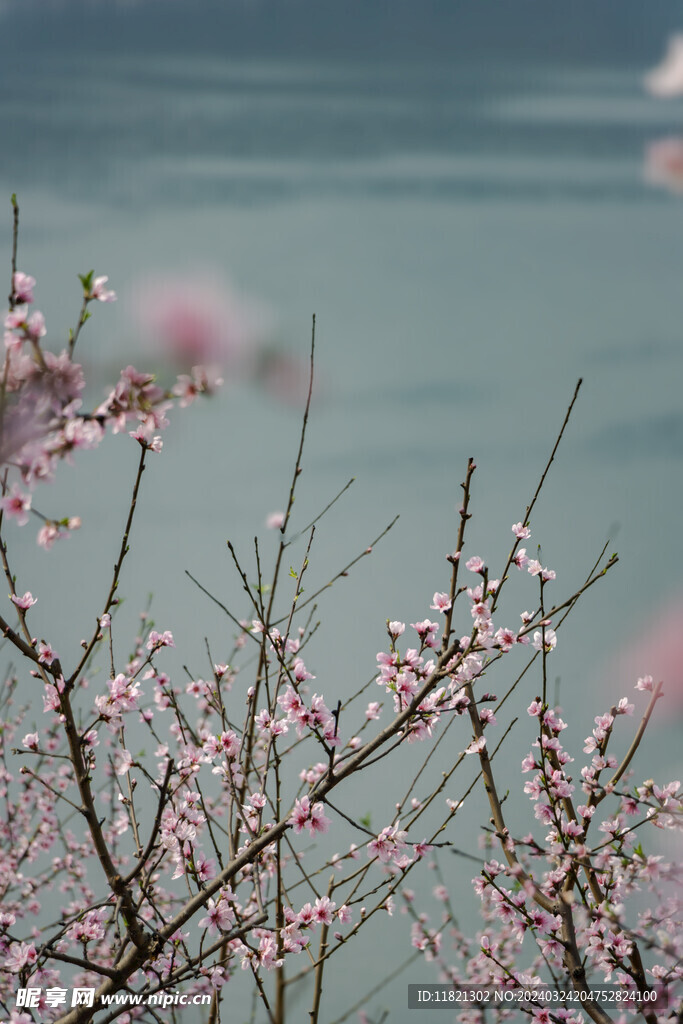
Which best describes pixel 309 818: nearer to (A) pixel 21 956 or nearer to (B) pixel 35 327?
(A) pixel 21 956

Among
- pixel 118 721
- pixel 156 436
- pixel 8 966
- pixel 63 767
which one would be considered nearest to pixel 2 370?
pixel 156 436

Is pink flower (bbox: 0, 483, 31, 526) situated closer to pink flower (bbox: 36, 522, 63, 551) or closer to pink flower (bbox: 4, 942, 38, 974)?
pink flower (bbox: 36, 522, 63, 551)

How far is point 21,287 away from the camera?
2100 millimetres

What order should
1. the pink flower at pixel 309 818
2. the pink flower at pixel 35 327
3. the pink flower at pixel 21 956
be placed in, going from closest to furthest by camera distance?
the pink flower at pixel 35 327 → the pink flower at pixel 309 818 → the pink flower at pixel 21 956

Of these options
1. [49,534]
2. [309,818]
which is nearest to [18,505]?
[49,534]

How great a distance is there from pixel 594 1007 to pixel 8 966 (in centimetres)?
222

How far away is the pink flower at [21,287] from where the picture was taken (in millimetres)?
2096

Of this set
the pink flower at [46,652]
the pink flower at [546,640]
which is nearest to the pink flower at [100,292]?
the pink flower at [46,652]

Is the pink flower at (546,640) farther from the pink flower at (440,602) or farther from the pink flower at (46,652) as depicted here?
the pink flower at (46,652)

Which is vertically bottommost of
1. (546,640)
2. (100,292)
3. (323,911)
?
(323,911)

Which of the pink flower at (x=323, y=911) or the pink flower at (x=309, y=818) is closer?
the pink flower at (x=309, y=818)

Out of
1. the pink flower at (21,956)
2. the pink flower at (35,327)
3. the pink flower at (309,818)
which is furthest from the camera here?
the pink flower at (21,956)

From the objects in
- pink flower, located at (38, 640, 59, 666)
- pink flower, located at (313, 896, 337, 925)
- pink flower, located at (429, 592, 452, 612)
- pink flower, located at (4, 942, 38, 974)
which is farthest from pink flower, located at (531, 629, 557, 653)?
pink flower, located at (4, 942, 38, 974)

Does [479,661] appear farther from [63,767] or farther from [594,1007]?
[63,767]
